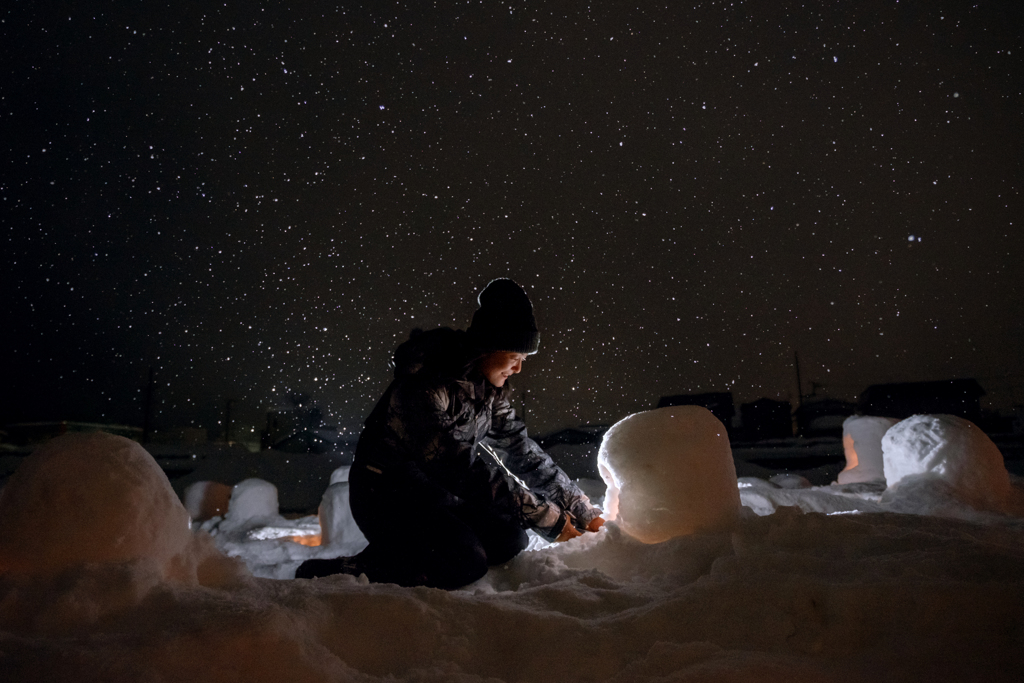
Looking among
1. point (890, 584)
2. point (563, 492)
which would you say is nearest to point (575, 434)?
point (563, 492)

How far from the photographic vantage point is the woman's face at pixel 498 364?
297 centimetres

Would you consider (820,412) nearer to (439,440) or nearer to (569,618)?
(439,440)

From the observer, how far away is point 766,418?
76.9ft

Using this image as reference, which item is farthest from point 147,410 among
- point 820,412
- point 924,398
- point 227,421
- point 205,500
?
point 924,398

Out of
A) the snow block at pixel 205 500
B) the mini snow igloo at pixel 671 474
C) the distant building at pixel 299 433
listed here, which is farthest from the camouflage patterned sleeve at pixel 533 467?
the distant building at pixel 299 433

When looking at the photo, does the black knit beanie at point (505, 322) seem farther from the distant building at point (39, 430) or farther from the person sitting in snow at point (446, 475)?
the distant building at point (39, 430)

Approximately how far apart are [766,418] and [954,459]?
22.1 metres

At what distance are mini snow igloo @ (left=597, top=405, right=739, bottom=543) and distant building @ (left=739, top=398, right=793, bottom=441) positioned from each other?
22.1m

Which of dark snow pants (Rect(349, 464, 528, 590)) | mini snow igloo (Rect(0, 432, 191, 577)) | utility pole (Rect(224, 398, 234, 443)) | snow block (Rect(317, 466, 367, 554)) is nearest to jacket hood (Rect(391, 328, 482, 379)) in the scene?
dark snow pants (Rect(349, 464, 528, 590))

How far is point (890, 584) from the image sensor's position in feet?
4.71

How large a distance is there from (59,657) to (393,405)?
178 centimetres

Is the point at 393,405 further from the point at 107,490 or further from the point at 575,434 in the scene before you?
the point at 575,434

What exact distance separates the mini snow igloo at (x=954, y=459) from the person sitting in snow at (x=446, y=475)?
1937 millimetres

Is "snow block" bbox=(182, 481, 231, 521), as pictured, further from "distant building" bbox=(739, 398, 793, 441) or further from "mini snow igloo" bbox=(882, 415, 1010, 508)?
"distant building" bbox=(739, 398, 793, 441)
